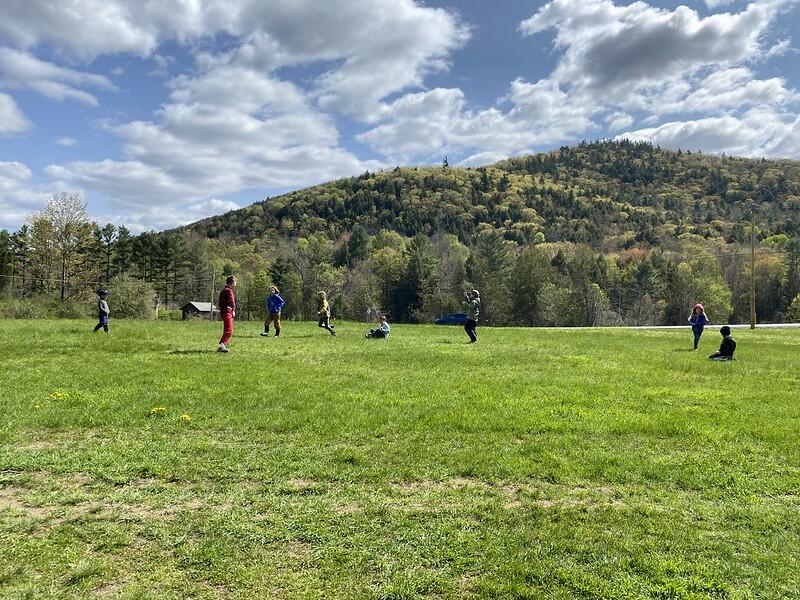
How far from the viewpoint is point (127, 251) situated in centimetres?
8075

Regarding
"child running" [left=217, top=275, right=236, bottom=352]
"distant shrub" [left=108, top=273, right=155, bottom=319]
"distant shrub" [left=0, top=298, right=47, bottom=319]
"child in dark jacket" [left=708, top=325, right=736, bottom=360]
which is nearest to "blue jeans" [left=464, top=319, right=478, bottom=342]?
"child in dark jacket" [left=708, top=325, right=736, bottom=360]

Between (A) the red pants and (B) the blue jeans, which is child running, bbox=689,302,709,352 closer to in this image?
(B) the blue jeans

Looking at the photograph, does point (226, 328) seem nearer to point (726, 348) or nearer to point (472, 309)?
point (472, 309)

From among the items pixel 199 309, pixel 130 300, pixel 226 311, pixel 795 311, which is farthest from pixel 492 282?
pixel 226 311

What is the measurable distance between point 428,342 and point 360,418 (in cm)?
1316

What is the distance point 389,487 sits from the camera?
5980 mm

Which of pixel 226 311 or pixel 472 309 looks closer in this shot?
pixel 226 311

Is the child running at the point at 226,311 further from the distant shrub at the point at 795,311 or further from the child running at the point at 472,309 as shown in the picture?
the distant shrub at the point at 795,311

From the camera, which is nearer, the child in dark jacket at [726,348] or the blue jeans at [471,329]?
the child in dark jacket at [726,348]

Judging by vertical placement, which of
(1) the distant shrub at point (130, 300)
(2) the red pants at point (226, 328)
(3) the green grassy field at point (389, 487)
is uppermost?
(1) the distant shrub at point (130, 300)

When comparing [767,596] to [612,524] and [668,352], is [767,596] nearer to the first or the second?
[612,524]

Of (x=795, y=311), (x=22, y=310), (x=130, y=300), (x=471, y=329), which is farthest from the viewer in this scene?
(x=795, y=311)

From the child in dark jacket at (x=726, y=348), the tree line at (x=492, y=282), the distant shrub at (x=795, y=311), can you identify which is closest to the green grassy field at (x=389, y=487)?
the child in dark jacket at (x=726, y=348)

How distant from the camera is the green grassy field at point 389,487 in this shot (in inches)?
164
